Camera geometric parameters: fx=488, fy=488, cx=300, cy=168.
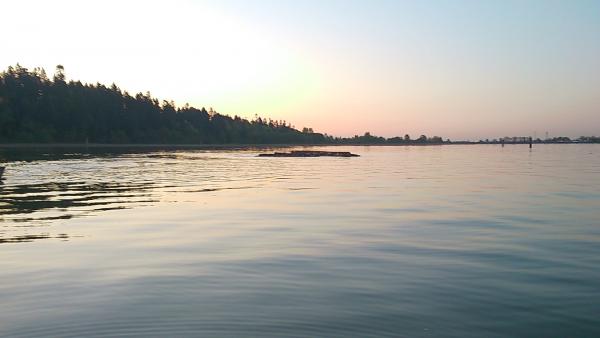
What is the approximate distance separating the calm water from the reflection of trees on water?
0.18 m

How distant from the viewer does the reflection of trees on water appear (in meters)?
21.8

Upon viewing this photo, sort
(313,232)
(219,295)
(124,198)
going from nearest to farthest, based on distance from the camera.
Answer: (219,295) → (313,232) → (124,198)

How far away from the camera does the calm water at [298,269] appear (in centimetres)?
955

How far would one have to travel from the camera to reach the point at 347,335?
891 centimetres

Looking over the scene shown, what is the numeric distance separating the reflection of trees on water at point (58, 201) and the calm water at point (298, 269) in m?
0.18

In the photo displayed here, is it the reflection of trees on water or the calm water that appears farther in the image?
the reflection of trees on water

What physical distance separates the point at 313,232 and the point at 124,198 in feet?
54.7

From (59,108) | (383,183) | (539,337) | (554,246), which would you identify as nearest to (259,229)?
(554,246)

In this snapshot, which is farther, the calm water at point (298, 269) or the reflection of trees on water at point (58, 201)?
the reflection of trees on water at point (58, 201)

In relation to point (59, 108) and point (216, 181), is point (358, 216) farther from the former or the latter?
point (59, 108)

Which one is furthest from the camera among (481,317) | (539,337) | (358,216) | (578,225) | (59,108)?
(59,108)

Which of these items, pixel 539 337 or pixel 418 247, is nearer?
pixel 539 337

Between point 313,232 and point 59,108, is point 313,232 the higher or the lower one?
the lower one

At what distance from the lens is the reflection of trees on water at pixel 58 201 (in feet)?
71.5
